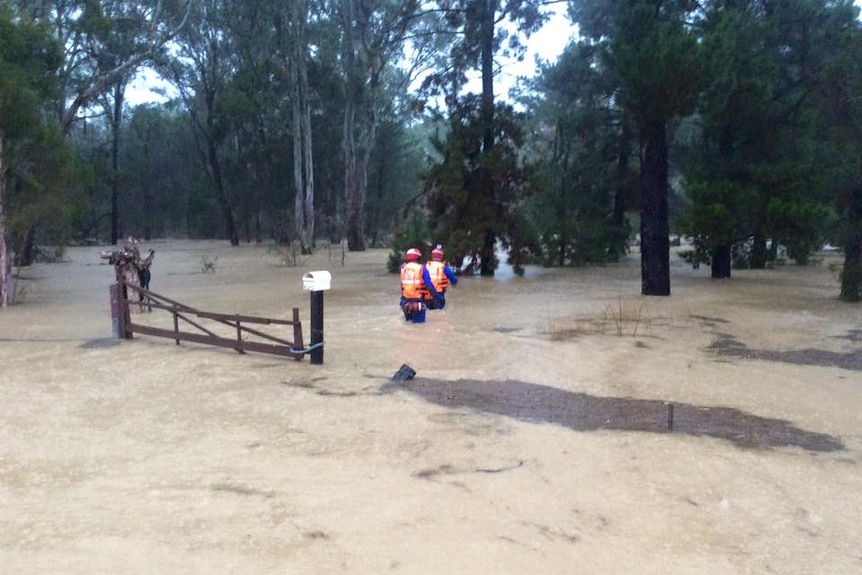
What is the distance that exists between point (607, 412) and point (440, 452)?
235 cm

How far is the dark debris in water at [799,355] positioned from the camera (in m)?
11.8

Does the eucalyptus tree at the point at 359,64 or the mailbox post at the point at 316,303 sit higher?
the eucalyptus tree at the point at 359,64

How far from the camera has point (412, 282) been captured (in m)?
14.7

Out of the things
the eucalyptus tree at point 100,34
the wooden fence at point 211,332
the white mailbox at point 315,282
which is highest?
the eucalyptus tree at point 100,34

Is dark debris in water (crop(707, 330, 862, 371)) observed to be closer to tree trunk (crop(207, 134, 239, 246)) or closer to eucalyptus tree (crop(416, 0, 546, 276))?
eucalyptus tree (crop(416, 0, 546, 276))

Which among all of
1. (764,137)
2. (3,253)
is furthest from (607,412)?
(764,137)

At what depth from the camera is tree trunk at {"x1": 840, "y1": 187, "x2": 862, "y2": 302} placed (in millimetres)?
19109

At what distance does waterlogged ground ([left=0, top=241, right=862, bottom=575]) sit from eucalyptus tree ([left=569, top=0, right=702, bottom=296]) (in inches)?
258

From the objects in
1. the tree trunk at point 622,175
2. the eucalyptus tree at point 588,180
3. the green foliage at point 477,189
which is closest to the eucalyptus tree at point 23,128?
the green foliage at point 477,189

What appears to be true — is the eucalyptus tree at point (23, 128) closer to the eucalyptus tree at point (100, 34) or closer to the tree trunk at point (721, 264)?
the eucalyptus tree at point (100, 34)

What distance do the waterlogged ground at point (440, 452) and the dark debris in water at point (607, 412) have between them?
1.6 inches

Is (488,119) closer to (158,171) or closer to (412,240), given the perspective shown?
(412,240)

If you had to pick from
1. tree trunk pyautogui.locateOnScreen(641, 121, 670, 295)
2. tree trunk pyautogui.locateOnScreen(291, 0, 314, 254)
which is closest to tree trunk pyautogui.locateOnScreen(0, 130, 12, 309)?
tree trunk pyautogui.locateOnScreen(641, 121, 670, 295)

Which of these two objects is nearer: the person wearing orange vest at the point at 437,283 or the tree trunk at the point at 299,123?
the person wearing orange vest at the point at 437,283
